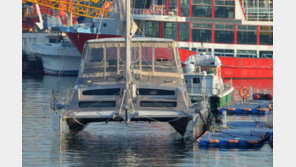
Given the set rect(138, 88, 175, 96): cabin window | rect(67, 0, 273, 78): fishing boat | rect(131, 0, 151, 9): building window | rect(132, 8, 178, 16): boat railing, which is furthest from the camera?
rect(131, 0, 151, 9): building window

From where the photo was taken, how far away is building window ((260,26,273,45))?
251ft

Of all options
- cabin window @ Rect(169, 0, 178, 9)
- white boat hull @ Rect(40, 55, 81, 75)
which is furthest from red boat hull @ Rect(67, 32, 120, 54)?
cabin window @ Rect(169, 0, 178, 9)

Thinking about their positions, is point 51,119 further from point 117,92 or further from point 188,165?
point 188,165

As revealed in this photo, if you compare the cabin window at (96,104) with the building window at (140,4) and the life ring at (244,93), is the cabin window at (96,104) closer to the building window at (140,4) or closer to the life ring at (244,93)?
the life ring at (244,93)

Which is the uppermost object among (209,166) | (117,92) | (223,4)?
(223,4)

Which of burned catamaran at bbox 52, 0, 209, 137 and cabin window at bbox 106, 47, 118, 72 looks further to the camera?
cabin window at bbox 106, 47, 118, 72

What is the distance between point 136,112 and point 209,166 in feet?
14.6

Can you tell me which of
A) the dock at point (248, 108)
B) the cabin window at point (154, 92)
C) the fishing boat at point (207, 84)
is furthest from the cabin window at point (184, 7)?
the cabin window at point (154, 92)

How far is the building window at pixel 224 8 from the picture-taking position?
241ft

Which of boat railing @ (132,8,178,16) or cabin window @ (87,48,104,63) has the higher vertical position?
boat railing @ (132,8,178,16)

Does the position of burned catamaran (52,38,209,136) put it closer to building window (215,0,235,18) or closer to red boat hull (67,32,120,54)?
red boat hull (67,32,120,54)

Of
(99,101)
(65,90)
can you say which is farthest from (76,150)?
(65,90)

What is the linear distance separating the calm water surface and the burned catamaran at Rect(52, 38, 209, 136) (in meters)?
0.95

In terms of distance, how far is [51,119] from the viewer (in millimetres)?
38156
